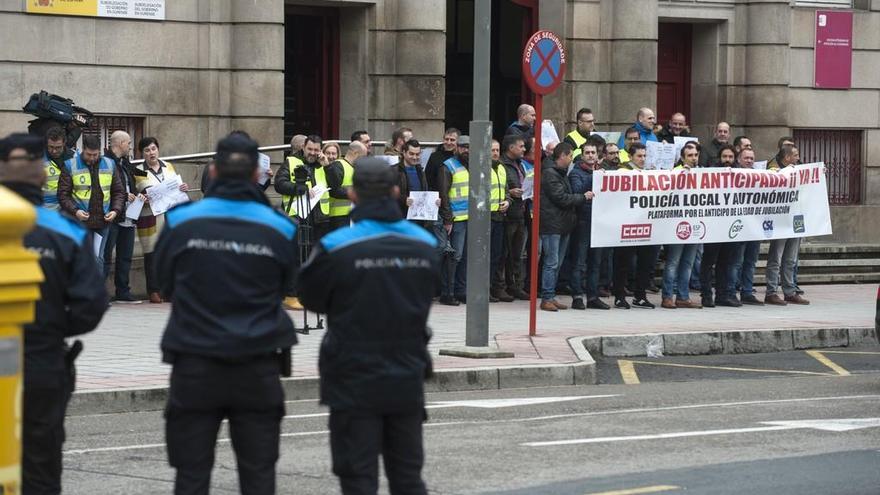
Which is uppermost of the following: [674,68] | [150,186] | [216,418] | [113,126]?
[674,68]

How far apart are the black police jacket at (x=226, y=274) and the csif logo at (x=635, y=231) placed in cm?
1306

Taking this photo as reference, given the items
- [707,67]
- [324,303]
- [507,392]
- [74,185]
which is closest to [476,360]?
[507,392]

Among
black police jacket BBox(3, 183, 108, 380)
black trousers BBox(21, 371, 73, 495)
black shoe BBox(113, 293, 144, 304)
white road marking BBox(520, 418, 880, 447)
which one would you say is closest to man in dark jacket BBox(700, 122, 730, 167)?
black shoe BBox(113, 293, 144, 304)

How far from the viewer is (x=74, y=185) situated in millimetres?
17812

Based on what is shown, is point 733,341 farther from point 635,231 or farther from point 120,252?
point 120,252

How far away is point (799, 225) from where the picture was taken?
21.4 metres

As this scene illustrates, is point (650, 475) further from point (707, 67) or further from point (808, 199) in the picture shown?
point (707, 67)

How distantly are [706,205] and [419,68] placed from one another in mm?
4750

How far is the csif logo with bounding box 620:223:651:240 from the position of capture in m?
19.8

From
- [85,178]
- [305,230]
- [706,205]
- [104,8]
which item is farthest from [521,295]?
[104,8]

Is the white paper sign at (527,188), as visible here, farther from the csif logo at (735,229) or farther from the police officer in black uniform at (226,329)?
the police officer in black uniform at (226,329)

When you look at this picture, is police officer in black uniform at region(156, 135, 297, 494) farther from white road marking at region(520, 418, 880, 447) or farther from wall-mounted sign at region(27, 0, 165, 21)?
wall-mounted sign at region(27, 0, 165, 21)

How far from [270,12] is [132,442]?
11.8m

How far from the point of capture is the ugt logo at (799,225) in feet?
70.0
